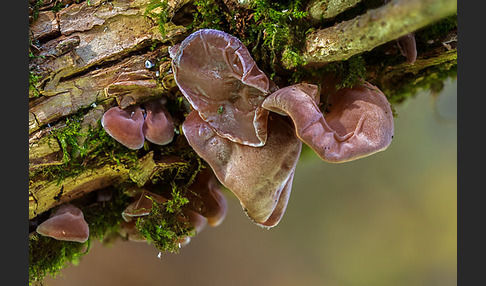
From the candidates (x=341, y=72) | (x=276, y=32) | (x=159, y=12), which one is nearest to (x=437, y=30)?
(x=341, y=72)

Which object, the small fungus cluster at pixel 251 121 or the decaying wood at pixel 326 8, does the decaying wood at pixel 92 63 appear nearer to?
the small fungus cluster at pixel 251 121

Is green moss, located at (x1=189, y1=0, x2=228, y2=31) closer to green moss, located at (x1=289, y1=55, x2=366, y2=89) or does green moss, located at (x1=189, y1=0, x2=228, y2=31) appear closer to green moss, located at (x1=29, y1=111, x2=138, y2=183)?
green moss, located at (x1=289, y1=55, x2=366, y2=89)

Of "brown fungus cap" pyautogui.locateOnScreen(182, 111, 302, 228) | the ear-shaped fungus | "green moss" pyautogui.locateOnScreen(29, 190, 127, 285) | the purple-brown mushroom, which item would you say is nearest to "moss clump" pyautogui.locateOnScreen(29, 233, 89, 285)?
"green moss" pyautogui.locateOnScreen(29, 190, 127, 285)

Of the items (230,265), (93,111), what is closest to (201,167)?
(93,111)

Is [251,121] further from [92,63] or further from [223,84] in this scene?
[92,63]

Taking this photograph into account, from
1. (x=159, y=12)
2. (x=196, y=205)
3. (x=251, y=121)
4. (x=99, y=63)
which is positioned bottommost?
(x=196, y=205)
